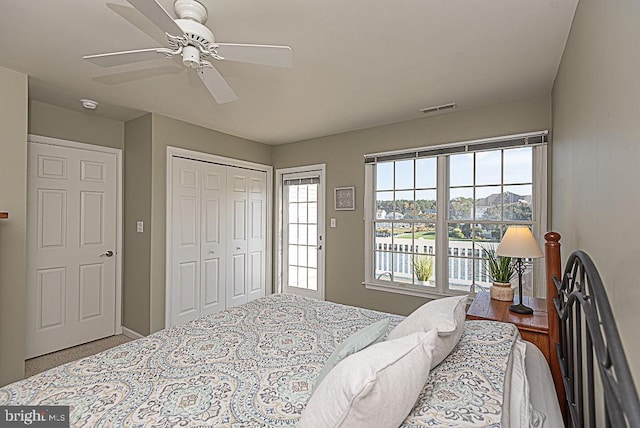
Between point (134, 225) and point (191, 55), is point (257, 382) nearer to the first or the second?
point (191, 55)

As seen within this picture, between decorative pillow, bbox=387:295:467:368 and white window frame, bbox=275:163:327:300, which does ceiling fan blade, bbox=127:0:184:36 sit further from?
white window frame, bbox=275:163:327:300

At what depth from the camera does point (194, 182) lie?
392 cm

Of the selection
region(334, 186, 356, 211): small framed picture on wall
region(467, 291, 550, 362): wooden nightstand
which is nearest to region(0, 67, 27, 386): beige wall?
region(334, 186, 356, 211): small framed picture on wall

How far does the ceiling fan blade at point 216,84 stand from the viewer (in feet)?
6.45

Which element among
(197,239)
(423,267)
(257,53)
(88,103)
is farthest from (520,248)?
(88,103)

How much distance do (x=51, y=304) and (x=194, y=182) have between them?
6.15 feet

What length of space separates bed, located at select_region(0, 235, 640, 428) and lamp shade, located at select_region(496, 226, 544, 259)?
0.35 metres

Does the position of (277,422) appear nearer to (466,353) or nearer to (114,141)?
(466,353)

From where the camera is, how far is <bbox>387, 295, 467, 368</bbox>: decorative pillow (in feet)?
4.25

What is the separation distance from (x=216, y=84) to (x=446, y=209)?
8.53 feet

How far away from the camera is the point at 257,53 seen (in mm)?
1708

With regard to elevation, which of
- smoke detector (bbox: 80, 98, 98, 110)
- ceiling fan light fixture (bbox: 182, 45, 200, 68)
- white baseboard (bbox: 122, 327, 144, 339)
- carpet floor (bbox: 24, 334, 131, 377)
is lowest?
carpet floor (bbox: 24, 334, 131, 377)

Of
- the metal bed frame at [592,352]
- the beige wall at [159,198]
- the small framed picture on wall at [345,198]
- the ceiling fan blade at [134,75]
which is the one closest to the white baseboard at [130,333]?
the beige wall at [159,198]

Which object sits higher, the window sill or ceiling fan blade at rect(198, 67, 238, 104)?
ceiling fan blade at rect(198, 67, 238, 104)
